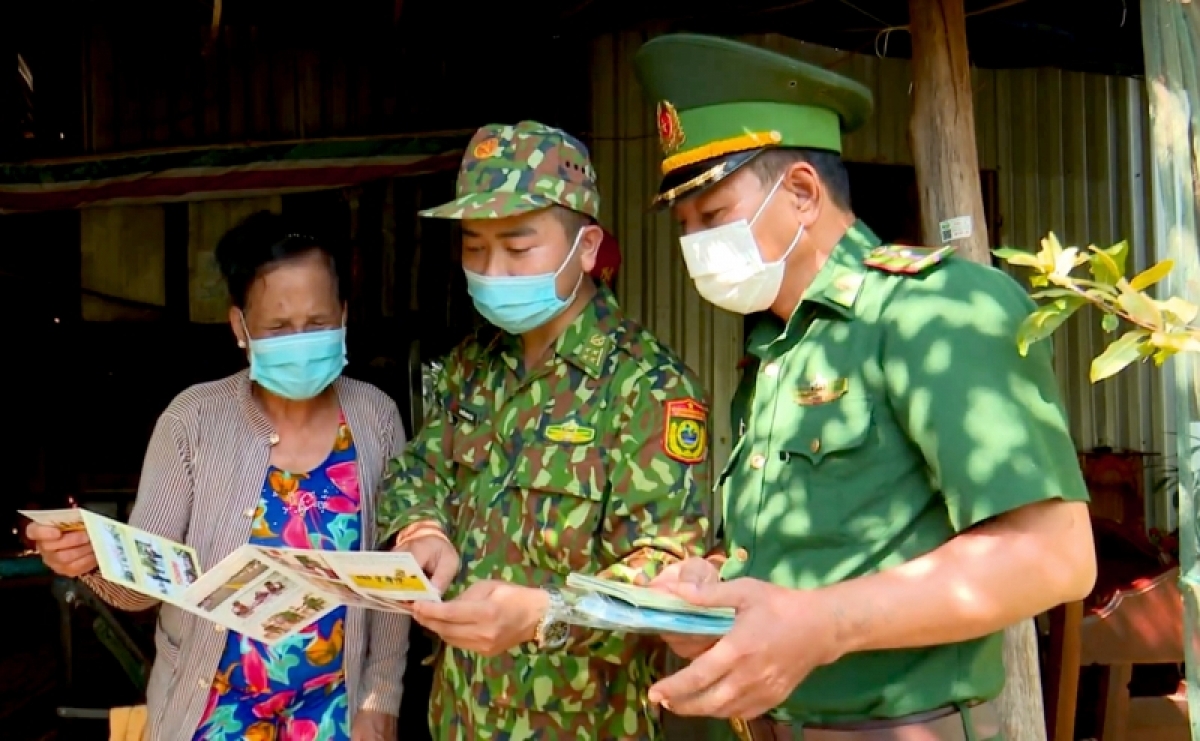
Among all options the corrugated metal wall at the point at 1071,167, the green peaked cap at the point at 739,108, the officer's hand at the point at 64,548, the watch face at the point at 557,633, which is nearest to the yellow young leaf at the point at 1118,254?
the green peaked cap at the point at 739,108

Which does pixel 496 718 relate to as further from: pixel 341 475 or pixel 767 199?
pixel 767 199

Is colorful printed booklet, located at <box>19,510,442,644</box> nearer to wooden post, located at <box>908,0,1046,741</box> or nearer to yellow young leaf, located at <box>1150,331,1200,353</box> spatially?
yellow young leaf, located at <box>1150,331,1200,353</box>

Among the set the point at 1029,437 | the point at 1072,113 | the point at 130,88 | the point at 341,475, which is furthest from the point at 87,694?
the point at 1072,113

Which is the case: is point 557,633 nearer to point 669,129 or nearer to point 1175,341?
point 669,129

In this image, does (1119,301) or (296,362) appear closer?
(1119,301)

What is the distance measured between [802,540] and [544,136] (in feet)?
3.88

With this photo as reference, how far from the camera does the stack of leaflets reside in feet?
4.25

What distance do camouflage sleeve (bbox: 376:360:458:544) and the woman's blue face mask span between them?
24 centimetres

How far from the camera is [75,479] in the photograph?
5809 mm

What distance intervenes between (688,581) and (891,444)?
1.11ft

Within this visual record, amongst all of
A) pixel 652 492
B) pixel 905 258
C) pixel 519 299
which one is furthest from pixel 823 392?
pixel 519 299

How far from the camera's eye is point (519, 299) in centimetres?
219

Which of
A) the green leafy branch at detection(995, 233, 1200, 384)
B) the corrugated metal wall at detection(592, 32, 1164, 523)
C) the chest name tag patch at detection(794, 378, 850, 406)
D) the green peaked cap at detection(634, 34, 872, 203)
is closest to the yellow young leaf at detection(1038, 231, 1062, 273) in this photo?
the green leafy branch at detection(995, 233, 1200, 384)

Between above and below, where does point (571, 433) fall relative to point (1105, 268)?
below
